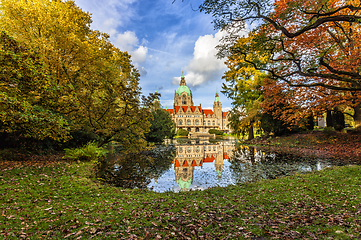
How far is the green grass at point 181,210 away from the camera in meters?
3.83

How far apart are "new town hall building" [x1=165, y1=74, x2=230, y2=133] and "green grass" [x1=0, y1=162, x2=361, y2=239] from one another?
9499 centimetres

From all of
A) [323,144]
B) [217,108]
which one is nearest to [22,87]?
[323,144]

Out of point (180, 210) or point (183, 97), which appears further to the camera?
point (183, 97)

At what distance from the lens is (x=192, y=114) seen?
10700 cm

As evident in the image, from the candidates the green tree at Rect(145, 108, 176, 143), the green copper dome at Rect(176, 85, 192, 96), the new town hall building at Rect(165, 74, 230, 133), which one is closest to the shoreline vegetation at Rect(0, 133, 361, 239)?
the green tree at Rect(145, 108, 176, 143)

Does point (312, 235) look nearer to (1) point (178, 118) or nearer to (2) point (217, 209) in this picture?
(2) point (217, 209)

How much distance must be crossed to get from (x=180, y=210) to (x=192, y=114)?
10225cm

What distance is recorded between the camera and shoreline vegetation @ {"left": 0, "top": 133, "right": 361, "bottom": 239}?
3.82 m

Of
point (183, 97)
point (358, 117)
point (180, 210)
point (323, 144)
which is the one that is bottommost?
point (180, 210)

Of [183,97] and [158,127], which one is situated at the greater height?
[183,97]

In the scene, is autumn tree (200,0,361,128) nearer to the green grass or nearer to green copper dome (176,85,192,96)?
the green grass

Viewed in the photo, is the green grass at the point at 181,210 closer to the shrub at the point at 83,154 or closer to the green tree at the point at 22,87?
the green tree at the point at 22,87

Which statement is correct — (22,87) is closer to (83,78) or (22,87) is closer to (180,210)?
(83,78)

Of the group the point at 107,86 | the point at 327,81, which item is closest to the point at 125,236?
the point at 107,86
